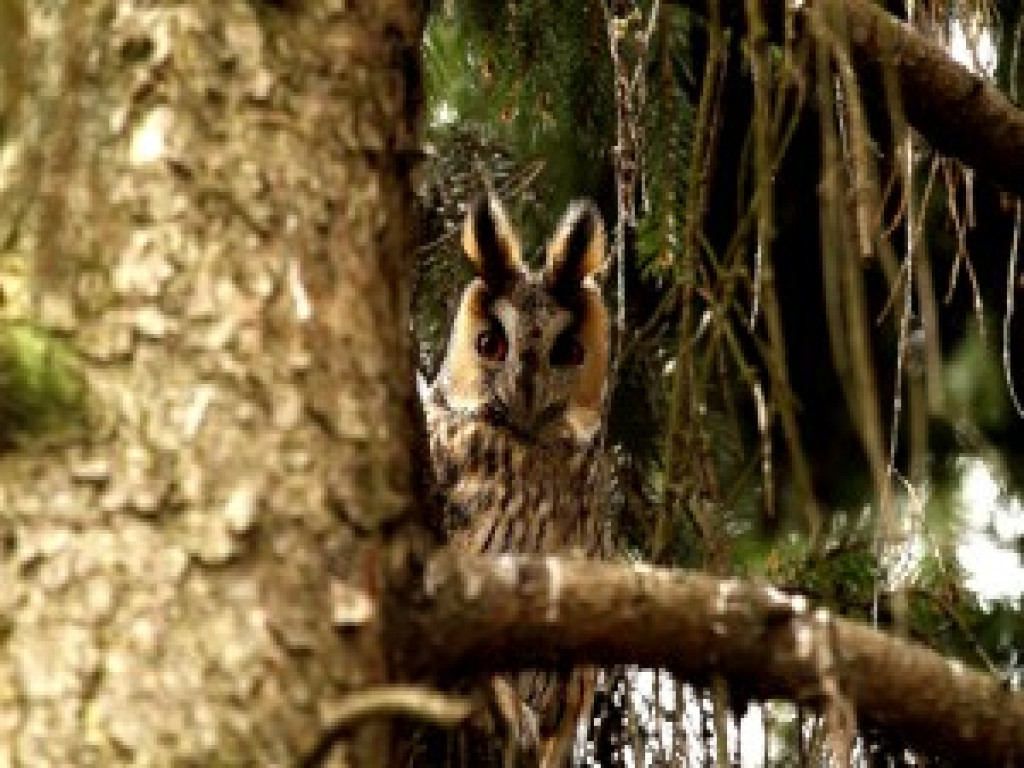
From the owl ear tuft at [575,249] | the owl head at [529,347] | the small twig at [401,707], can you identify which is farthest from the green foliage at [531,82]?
the small twig at [401,707]

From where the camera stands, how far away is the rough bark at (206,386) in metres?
1.12

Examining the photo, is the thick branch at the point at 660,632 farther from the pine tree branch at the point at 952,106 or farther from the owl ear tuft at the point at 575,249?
the owl ear tuft at the point at 575,249

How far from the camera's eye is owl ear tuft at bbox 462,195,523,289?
111 inches

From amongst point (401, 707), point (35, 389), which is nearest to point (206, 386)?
point (35, 389)

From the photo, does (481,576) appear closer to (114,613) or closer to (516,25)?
(114,613)

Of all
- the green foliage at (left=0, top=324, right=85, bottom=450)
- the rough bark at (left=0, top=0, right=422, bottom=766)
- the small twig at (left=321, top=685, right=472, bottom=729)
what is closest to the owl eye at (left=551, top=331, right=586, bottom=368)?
the rough bark at (left=0, top=0, right=422, bottom=766)

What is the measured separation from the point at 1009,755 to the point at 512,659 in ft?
1.21

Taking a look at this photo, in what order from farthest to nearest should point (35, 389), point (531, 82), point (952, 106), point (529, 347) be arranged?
1. point (529, 347)
2. point (531, 82)
3. point (952, 106)
4. point (35, 389)

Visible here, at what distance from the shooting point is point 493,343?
3293 millimetres

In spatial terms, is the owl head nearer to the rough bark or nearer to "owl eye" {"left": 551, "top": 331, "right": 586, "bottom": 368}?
"owl eye" {"left": 551, "top": 331, "right": 586, "bottom": 368}

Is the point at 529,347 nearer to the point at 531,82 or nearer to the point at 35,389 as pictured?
the point at 531,82

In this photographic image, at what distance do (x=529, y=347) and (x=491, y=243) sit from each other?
305 millimetres

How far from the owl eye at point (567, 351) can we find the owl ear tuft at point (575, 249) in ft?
0.32

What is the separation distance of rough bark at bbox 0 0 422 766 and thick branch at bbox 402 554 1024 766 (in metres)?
0.05
